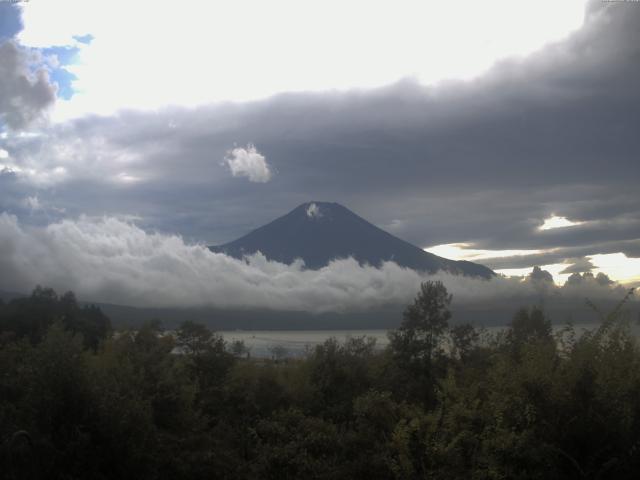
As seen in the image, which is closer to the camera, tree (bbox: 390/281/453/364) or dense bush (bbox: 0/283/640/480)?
dense bush (bbox: 0/283/640/480)

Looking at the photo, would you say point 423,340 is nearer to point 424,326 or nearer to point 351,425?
point 424,326

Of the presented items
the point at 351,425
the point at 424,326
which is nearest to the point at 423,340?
the point at 424,326

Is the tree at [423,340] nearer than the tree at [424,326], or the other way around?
the tree at [423,340]

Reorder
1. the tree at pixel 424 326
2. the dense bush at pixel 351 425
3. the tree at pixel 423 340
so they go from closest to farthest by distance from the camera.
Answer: the dense bush at pixel 351 425 < the tree at pixel 423 340 < the tree at pixel 424 326

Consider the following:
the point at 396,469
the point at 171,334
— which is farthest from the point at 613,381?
the point at 171,334

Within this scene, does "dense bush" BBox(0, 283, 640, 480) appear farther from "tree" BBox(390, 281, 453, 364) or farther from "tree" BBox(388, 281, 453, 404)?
"tree" BBox(390, 281, 453, 364)

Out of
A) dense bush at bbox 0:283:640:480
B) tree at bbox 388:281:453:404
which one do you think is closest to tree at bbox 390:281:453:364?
tree at bbox 388:281:453:404

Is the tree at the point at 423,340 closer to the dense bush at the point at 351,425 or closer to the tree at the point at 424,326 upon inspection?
the tree at the point at 424,326

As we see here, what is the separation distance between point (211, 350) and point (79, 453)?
2743cm

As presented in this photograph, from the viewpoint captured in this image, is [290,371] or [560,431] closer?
[560,431]

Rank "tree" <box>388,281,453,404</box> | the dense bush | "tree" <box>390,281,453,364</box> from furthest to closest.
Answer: "tree" <box>390,281,453,364</box> → "tree" <box>388,281,453,404</box> → the dense bush

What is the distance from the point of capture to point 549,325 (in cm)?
4962

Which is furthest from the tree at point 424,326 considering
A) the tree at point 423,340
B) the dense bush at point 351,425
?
the dense bush at point 351,425

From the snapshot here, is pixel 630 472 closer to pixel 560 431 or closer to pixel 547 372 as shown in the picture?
pixel 560 431
